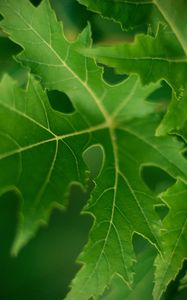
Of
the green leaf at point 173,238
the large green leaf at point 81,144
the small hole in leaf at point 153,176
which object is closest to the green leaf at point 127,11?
the large green leaf at point 81,144

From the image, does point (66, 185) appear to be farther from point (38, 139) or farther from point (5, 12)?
point (5, 12)

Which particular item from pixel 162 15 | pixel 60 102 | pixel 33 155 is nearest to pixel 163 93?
pixel 60 102

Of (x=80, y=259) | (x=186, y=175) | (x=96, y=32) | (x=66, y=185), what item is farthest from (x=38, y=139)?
(x=96, y=32)

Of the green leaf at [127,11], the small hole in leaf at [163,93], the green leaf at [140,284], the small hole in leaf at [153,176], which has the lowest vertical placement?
the green leaf at [140,284]

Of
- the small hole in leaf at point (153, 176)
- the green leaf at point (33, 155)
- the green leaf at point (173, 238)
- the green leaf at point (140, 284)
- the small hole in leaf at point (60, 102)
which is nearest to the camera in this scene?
the green leaf at point (33, 155)

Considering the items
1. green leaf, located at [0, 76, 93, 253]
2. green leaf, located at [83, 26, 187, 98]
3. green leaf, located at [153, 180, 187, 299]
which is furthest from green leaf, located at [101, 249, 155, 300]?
green leaf, located at [83, 26, 187, 98]

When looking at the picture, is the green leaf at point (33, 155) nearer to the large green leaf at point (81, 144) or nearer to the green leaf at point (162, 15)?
the large green leaf at point (81, 144)
